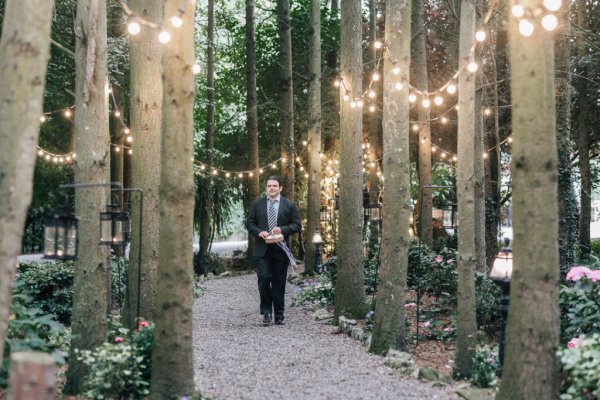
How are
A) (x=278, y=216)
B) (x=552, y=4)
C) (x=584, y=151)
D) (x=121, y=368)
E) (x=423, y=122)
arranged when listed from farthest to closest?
(x=584, y=151), (x=423, y=122), (x=278, y=216), (x=121, y=368), (x=552, y=4)

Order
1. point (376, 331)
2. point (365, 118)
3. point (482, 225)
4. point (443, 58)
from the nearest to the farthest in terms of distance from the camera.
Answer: point (376, 331) → point (482, 225) → point (443, 58) → point (365, 118)

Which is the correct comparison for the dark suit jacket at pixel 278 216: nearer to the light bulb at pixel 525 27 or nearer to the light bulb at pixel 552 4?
the light bulb at pixel 525 27

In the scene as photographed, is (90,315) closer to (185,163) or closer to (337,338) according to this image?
(185,163)

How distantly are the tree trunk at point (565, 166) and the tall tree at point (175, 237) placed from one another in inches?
331

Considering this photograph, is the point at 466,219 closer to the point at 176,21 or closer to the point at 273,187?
the point at 176,21

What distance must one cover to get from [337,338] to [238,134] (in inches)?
730

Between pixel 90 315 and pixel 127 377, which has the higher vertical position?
pixel 90 315

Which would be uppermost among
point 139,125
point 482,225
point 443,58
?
point 443,58

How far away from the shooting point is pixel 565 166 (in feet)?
41.8

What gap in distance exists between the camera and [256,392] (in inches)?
269

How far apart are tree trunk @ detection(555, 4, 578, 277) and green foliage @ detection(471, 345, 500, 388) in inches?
228

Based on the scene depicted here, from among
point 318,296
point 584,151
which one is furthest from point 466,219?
point 584,151

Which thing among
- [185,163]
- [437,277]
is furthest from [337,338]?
[185,163]

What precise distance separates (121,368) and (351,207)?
5.79m
